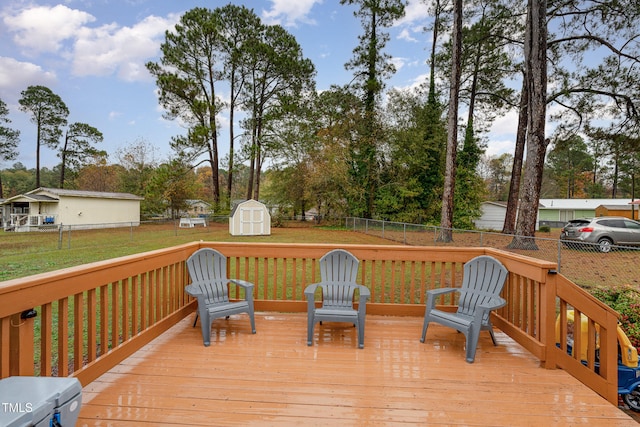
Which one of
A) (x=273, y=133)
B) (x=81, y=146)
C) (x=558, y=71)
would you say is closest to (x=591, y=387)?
(x=558, y=71)

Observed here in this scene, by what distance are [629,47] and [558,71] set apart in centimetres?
202

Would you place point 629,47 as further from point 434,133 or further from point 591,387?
point 591,387

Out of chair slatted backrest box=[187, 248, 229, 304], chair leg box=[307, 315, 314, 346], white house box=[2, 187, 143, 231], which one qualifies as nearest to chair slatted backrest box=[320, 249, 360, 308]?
chair leg box=[307, 315, 314, 346]

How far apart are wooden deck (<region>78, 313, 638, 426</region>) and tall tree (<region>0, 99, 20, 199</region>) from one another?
27.7 meters

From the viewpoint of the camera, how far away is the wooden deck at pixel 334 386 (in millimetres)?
1860

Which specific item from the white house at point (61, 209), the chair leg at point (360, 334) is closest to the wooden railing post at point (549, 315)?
the chair leg at point (360, 334)

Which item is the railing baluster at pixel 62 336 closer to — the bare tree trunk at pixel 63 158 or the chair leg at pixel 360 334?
the chair leg at pixel 360 334

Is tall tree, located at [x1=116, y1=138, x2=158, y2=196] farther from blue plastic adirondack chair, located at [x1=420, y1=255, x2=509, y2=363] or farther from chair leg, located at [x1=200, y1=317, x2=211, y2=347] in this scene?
blue plastic adirondack chair, located at [x1=420, y1=255, x2=509, y2=363]

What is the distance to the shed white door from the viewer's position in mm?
15555

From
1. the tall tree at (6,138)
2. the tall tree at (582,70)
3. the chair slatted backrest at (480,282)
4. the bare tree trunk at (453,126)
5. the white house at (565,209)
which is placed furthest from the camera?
the white house at (565,209)

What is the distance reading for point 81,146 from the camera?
25297 mm

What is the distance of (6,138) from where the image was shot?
21.7m

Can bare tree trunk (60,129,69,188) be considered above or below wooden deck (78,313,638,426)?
above

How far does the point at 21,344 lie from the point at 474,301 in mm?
3307
